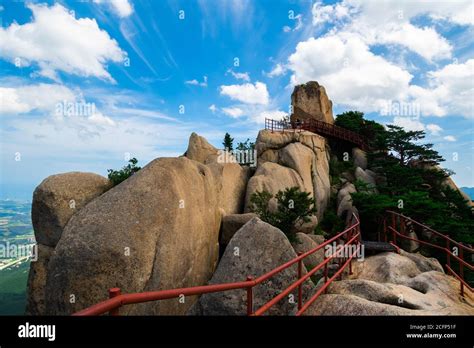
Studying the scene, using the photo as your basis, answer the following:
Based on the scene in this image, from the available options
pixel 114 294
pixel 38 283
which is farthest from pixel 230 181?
pixel 114 294

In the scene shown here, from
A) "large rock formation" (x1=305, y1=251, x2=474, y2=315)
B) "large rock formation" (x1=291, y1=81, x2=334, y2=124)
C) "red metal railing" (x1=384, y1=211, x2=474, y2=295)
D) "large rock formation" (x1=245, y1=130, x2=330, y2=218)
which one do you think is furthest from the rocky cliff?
"large rock formation" (x1=291, y1=81, x2=334, y2=124)

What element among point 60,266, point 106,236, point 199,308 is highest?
point 106,236

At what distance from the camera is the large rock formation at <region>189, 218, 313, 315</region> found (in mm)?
6582

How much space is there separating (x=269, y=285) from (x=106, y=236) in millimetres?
3900

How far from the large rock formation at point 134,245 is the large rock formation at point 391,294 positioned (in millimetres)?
3952

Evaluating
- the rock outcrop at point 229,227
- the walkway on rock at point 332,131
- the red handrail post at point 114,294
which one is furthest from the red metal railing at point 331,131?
the red handrail post at point 114,294

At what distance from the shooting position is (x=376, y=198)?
20031 millimetres

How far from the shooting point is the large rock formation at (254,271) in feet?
21.6

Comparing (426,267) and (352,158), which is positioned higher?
(352,158)

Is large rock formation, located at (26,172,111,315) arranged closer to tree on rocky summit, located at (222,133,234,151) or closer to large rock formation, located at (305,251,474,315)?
large rock formation, located at (305,251,474,315)

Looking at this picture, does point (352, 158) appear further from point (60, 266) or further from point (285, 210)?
point (60, 266)

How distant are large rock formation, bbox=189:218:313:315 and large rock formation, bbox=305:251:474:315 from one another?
1150 millimetres

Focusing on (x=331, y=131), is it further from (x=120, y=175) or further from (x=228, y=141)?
(x=120, y=175)
